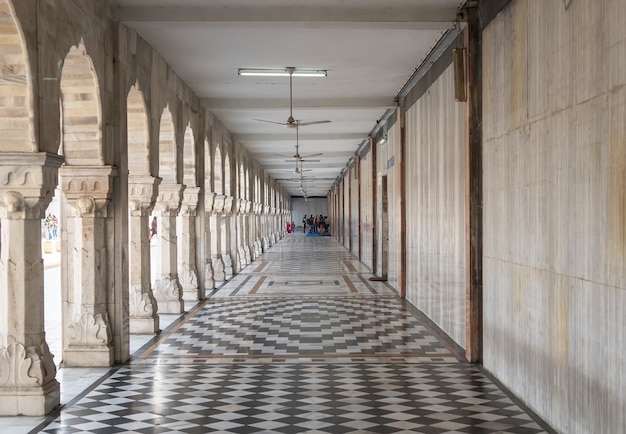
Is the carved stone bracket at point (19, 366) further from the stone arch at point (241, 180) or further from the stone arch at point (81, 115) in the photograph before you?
the stone arch at point (241, 180)

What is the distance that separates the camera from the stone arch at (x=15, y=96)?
5.55 metres

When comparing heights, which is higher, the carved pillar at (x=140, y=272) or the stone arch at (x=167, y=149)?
the stone arch at (x=167, y=149)

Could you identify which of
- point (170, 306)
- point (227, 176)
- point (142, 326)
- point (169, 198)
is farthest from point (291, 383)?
point (227, 176)

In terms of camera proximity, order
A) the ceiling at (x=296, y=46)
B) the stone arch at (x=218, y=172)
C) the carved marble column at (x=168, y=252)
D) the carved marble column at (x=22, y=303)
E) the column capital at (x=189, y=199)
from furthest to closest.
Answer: the stone arch at (x=218, y=172) < the column capital at (x=189, y=199) < the carved marble column at (x=168, y=252) < the ceiling at (x=296, y=46) < the carved marble column at (x=22, y=303)

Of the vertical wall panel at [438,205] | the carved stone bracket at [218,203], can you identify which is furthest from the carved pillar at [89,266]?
the carved stone bracket at [218,203]

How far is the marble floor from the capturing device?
18.8 ft

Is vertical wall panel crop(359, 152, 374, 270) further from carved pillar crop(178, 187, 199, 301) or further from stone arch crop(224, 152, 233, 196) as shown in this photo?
carved pillar crop(178, 187, 199, 301)

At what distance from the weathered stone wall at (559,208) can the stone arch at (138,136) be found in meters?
4.71

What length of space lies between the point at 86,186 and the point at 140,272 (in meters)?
2.43

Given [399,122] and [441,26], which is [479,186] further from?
[399,122]

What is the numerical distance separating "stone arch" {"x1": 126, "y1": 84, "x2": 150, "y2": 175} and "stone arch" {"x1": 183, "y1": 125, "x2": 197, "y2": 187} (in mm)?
3663

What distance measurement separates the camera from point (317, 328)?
34.1ft

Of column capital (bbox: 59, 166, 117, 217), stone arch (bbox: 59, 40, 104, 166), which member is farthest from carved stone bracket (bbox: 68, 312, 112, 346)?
stone arch (bbox: 59, 40, 104, 166)

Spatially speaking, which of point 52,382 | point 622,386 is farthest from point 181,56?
point 622,386
